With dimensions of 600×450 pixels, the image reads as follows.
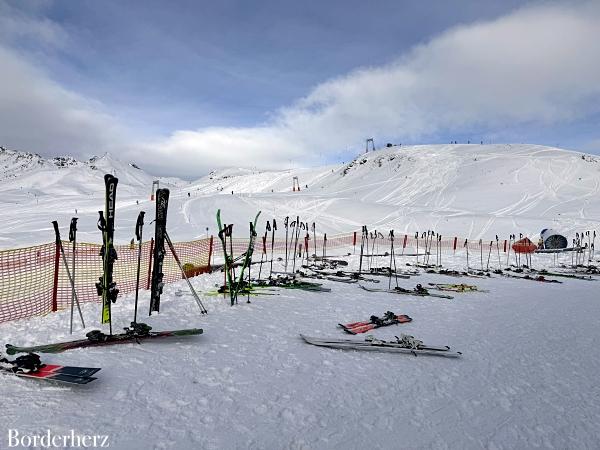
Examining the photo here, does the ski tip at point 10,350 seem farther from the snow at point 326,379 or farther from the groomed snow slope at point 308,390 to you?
the snow at point 326,379

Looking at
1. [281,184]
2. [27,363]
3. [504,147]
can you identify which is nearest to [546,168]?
[504,147]

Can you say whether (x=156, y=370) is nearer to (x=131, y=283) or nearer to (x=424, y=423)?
(x=424, y=423)

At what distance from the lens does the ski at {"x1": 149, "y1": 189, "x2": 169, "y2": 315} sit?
9.64 metres

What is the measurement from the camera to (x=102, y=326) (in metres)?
8.23

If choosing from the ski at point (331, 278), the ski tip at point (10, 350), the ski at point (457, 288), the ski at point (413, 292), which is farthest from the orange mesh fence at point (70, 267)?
the ski at point (457, 288)

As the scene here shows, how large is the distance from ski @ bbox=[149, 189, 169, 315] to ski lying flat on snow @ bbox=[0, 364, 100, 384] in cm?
400

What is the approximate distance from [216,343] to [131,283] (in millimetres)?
7572

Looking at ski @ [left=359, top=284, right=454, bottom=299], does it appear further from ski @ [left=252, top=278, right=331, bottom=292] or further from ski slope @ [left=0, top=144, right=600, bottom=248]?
ski slope @ [left=0, top=144, right=600, bottom=248]

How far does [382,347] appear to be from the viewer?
7590mm

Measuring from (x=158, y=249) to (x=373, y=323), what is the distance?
559cm

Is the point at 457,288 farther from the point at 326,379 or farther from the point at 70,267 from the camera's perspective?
the point at 70,267

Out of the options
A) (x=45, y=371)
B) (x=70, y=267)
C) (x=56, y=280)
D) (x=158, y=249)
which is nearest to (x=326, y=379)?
(x=45, y=371)

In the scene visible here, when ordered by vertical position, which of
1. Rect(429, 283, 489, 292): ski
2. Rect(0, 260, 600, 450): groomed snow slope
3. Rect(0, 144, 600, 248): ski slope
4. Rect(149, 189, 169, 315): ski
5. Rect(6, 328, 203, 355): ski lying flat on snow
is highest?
Rect(0, 144, 600, 248): ski slope

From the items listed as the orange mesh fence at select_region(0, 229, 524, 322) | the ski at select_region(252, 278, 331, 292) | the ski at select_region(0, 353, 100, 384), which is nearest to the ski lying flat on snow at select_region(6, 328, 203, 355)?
the ski at select_region(0, 353, 100, 384)
